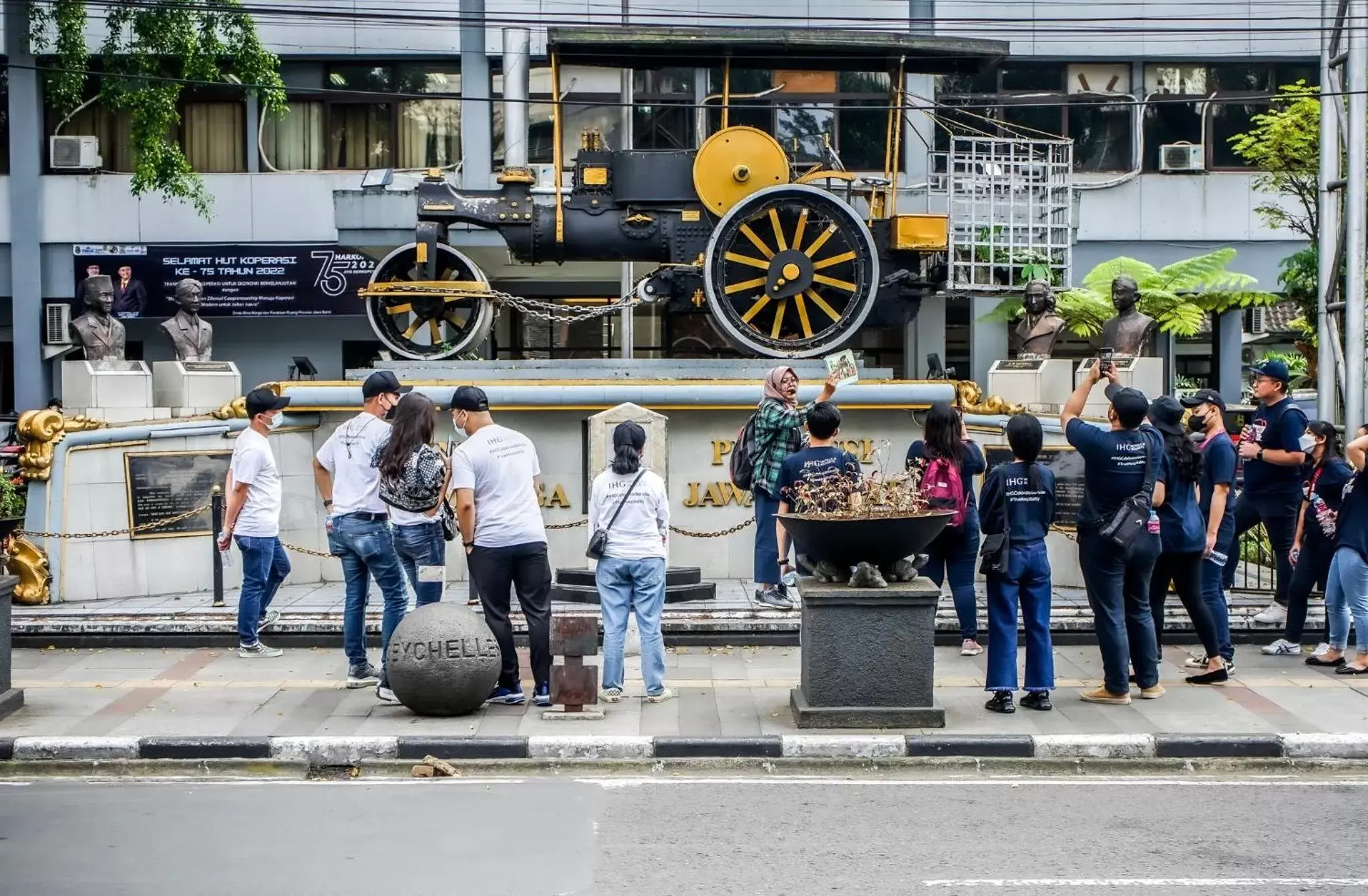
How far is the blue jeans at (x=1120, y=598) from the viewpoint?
29.6 feet

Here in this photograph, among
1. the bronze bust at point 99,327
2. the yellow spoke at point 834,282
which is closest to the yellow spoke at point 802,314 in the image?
the yellow spoke at point 834,282

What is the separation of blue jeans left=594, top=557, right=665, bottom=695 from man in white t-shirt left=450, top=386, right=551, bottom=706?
372 millimetres

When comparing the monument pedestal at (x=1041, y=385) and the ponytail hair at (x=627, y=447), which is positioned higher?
the monument pedestal at (x=1041, y=385)

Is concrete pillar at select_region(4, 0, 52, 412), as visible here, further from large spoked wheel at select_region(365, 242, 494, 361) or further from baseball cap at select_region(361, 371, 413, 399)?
baseball cap at select_region(361, 371, 413, 399)

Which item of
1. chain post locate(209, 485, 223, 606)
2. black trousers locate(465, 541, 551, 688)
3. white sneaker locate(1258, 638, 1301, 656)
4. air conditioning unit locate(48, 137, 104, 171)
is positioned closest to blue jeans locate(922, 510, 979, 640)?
white sneaker locate(1258, 638, 1301, 656)

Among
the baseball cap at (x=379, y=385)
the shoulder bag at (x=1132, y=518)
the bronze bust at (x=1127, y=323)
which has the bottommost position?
the shoulder bag at (x=1132, y=518)

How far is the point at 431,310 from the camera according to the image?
14969mm

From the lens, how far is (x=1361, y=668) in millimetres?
10141

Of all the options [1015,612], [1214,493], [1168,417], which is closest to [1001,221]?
[1214,493]

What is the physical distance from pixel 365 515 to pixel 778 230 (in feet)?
19.5

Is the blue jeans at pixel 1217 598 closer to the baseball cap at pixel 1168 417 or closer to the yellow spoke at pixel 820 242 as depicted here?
the baseball cap at pixel 1168 417

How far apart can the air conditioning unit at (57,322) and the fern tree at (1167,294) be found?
15653 mm

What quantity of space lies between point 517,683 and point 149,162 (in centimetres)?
1578

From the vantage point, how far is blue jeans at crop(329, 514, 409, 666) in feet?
30.8
